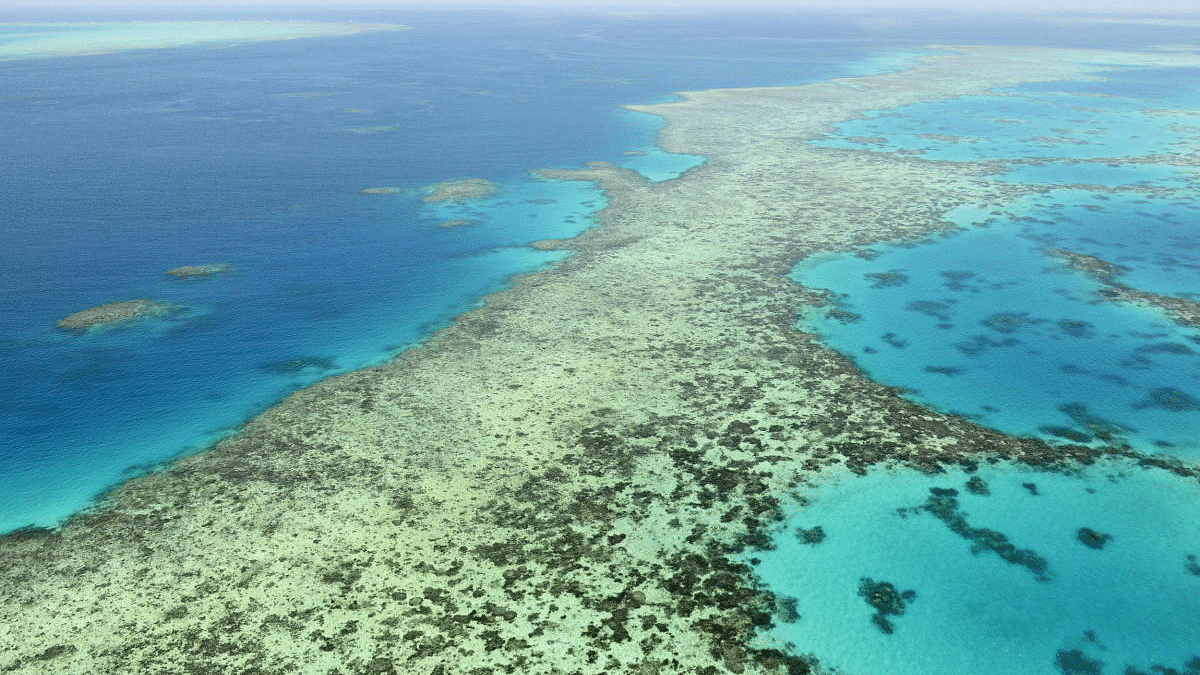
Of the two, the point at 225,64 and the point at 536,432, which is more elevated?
the point at 225,64

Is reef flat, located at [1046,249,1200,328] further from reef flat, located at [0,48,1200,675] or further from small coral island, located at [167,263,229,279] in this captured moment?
small coral island, located at [167,263,229,279]

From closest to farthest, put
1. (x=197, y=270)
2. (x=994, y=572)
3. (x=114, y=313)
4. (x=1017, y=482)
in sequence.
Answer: (x=994, y=572), (x=1017, y=482), (x=114, y=313), (x=197, y=270)

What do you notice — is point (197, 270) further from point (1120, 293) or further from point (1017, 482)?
point (1120, 293)

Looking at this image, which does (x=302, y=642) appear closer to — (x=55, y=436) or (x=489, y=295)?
(x=55, y=436)

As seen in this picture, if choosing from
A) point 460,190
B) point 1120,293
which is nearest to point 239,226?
point 460,190

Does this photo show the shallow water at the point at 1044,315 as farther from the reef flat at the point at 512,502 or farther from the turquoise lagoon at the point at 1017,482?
the reef flat at the point at 512,502

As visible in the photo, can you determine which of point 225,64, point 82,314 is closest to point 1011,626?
point 82,314
